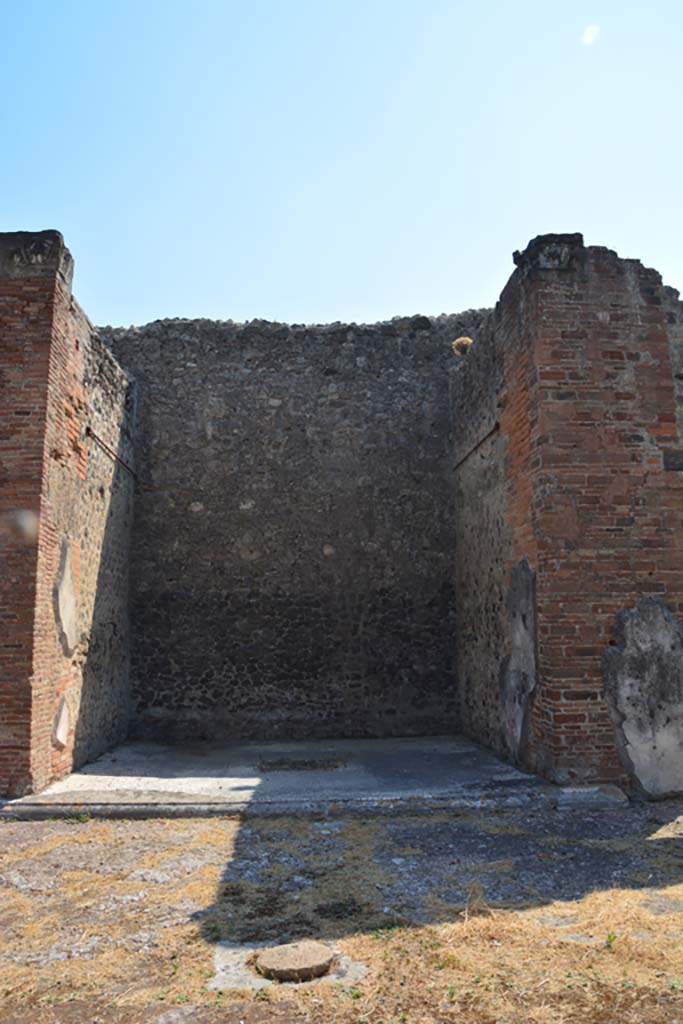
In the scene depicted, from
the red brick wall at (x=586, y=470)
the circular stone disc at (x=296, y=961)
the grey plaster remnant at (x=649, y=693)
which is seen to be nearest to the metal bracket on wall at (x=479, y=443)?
the red brick wall at (x=586, y=470)

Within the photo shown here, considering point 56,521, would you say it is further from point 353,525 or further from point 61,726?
point 353,525

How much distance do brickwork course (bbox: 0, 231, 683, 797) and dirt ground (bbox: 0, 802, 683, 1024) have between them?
1373 millimetres

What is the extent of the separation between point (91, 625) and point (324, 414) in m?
4.61

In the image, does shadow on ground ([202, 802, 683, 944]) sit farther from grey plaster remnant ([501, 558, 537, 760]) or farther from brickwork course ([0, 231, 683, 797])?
grey plaster remnant ([501, 558, 537, 760])

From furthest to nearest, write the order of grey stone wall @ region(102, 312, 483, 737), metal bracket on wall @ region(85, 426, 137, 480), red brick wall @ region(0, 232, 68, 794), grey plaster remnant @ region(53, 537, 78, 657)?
grey stone wall @ region(102, 312, 483, 737) < metal bracket on wall @ region(85, 426, 137, 480) < grey plaster remnant @ region(53, 537, 78, 657) < red brick wall @ region(0, 232, 68, 794)

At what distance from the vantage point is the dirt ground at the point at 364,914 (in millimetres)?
3146

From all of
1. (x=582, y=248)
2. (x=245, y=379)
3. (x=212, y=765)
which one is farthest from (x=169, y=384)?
(x=582, y=248)

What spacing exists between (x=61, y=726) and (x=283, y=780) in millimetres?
2262

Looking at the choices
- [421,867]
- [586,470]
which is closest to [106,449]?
[586,470]

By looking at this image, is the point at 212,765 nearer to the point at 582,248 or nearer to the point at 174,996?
the point at 174,996

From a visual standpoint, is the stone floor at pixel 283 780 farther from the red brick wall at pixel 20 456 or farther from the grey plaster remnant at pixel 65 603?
the grey plaster remnant at pixel 65 603

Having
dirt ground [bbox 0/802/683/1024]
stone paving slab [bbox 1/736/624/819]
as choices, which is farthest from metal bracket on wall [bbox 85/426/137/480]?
dirt ground [bbox 0/802/683/1024]

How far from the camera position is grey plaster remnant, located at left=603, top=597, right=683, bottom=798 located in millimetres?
6598

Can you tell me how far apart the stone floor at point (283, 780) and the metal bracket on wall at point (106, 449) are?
3.71m
